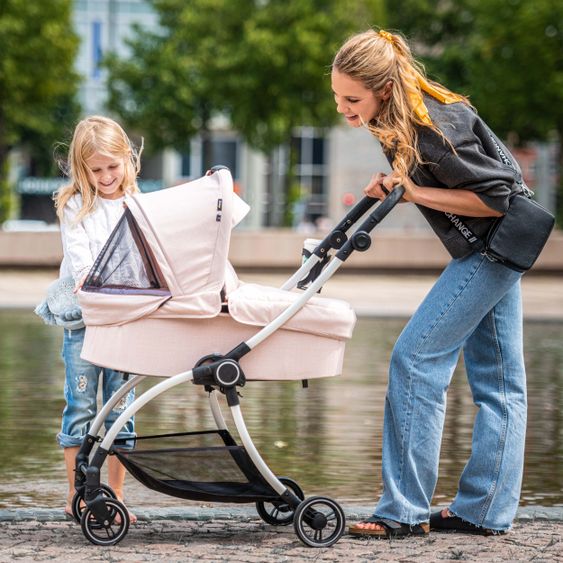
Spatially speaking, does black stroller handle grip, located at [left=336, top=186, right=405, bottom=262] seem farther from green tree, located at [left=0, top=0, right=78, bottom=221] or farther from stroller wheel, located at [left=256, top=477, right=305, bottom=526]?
green tree, located at [left=0, top=0, right=78, bottom=221]

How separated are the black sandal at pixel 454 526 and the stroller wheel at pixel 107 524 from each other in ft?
3.76

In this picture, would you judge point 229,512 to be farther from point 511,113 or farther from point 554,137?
point 554,137

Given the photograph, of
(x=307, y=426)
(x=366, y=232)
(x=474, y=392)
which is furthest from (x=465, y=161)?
(x=307, y=426)

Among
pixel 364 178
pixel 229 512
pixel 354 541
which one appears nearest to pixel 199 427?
pixel 229 512

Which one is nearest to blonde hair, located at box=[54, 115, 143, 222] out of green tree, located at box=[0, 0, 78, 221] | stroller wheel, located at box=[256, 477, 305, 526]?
stroller wheel, located at box=[256, 477, 305, 526]

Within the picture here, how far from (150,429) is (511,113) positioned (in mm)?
25999

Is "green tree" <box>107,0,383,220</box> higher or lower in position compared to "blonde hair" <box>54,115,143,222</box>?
higher

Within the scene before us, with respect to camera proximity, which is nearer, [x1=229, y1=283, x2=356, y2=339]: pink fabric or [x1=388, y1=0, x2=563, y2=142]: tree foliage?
[x1=229, y1=283, x2=356, y2=339]: pink fabric

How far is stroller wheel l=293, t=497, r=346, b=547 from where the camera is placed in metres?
5.02

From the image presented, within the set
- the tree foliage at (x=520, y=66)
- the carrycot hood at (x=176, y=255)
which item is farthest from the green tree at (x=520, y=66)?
the carrycot hood at (x=176, y=255)

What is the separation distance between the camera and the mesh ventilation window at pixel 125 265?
4.96m

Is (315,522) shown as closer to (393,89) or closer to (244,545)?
(244,545)

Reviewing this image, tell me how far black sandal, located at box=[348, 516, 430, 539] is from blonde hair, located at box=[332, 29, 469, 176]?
123 cm

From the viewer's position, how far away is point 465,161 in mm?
4898
